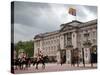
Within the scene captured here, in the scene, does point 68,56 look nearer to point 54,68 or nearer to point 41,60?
point 54,68

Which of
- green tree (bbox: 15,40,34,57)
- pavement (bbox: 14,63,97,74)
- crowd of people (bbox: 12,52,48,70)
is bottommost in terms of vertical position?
pavement (bbox: 14,63,97,74)

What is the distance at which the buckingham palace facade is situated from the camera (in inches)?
84.8

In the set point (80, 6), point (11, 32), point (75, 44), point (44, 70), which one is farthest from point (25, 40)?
point (80, 6)

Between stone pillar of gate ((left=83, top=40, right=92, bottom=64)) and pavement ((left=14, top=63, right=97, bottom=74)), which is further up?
stone pillar of gate ((left=83, top=40, right=92, bottom=64))

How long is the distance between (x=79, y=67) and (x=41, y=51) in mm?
447

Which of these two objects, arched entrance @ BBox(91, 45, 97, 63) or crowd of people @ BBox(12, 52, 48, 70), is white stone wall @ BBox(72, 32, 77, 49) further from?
crowd of people @ BBox(12, 52, 48, 70)

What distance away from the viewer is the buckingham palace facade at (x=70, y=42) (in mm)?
2154

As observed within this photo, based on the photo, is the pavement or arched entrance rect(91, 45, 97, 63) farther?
arched entrance rect(91, 45, 97, 63)

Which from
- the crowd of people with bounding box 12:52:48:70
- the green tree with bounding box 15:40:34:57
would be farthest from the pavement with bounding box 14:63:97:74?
the green tree with bounding box 15:40:34:57

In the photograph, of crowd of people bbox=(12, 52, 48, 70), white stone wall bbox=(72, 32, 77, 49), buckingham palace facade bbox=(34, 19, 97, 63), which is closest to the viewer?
crowd of people bbox=(12, 52, 48, 70)

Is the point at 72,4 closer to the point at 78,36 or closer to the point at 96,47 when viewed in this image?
the point at 78,36

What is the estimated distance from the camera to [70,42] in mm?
2271

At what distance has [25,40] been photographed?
6.67 ft

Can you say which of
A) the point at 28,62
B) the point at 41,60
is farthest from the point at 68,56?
the point at 28,62
